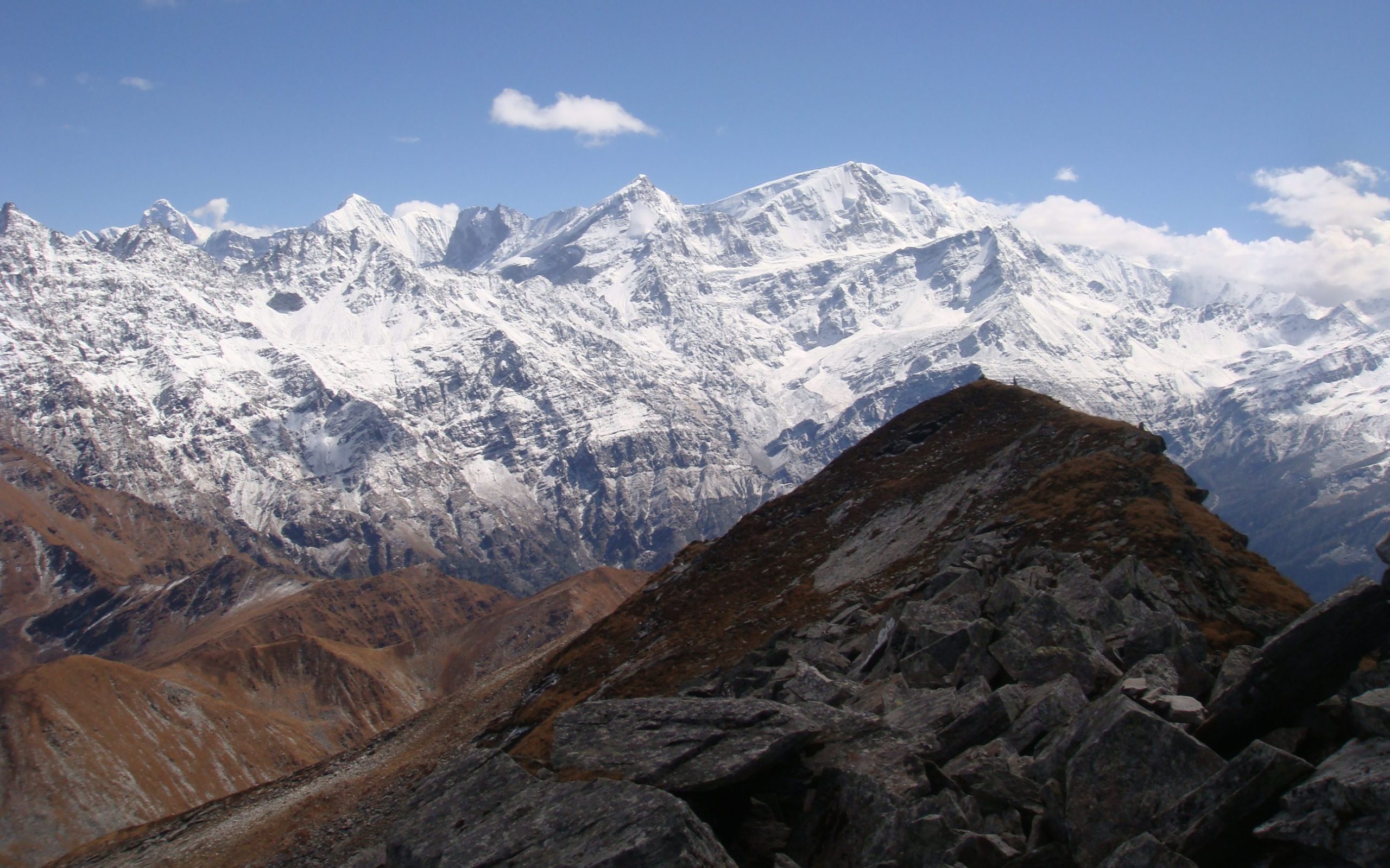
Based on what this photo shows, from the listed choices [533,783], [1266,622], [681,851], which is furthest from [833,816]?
[1266,622]

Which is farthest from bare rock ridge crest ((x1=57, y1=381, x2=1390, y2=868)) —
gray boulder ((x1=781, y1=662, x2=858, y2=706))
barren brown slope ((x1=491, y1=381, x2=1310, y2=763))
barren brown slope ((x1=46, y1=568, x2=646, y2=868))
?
barren brown slope ((x1=46, y1=568, x2=646, y2=868))

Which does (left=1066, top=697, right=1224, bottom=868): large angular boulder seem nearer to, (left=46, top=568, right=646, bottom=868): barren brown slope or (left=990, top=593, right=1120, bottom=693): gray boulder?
(left=990, top=593, right=1120, bottom=693): gray boulder

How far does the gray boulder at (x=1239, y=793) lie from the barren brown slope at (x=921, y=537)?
19.1 m

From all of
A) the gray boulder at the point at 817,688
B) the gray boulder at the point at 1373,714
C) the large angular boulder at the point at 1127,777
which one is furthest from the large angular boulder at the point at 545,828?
the gray boulder at the point at 1373,714

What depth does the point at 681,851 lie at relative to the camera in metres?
22.0

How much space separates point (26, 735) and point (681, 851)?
219 meters

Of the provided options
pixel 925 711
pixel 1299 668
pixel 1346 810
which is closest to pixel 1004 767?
pixel 925 711

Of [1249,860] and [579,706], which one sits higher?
[579,706]

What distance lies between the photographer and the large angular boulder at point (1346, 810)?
56.3ft

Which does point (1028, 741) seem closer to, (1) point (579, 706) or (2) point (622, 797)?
(2) point (622, 797)

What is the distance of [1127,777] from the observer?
2150cm

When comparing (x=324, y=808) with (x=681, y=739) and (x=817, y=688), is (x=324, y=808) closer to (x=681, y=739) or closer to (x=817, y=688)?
(x=817, y=688)

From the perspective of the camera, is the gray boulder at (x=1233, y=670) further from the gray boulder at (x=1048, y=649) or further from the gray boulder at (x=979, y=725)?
the gray boulder at (x=979, y=725)

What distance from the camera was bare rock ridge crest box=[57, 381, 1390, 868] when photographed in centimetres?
1972
